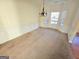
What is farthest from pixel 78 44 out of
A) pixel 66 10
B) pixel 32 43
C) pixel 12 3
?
pixel 12 3

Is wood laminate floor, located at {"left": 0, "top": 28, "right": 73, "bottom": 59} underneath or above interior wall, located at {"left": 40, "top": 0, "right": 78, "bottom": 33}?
underneath

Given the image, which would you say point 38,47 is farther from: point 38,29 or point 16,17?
point 38,29

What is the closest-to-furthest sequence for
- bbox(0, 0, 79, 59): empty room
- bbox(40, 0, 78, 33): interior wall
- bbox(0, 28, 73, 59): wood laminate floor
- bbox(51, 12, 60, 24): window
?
bbox(0, 28, 73, 59): wood laminate floor → bbox(0, 0, 79, 59): empty room → bbox(40, 0, 78, 33): interior wall → bbox(51, 12, 60, 24): window

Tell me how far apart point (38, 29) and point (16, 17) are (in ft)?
4.36

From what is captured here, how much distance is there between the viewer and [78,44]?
12.3ft

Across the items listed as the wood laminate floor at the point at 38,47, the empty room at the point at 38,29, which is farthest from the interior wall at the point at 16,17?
the wood laminate floor at the point at 38,47

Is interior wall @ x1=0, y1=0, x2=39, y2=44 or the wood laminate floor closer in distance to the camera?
the wood laminate floor

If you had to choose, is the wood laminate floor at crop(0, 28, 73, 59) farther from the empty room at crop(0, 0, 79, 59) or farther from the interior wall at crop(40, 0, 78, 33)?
the interior wall at crop(40, 0, 78, 33)

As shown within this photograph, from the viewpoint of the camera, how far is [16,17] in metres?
3.38

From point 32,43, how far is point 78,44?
1.64 metres

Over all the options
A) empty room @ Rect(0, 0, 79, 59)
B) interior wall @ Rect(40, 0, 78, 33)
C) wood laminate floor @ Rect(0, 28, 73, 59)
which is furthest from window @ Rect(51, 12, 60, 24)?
wood laminate floor @ Rect(0, 28, 73, 59)

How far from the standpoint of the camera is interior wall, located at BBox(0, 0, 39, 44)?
9.73 ft

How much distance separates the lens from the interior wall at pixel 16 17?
297 centimetres

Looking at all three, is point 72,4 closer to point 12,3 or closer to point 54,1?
point 54,1
